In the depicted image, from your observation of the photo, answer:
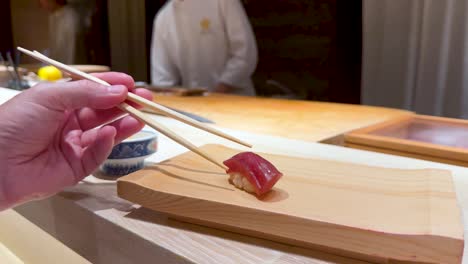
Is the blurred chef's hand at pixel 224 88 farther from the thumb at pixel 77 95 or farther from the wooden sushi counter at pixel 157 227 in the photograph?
the thumb at pixel 77 95

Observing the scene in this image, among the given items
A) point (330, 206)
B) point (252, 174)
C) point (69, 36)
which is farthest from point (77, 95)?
point (69, 36)

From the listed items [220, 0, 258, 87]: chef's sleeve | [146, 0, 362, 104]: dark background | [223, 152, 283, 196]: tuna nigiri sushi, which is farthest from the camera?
[220, 0, 258, 87]: chef's sleeve

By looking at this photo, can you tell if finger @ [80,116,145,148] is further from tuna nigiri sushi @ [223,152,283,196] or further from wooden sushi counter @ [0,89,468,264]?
tuna nigiri sushi @ [223,152,283,196]

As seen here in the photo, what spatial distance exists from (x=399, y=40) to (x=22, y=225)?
2697 millimetres

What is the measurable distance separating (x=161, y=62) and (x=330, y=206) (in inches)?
138

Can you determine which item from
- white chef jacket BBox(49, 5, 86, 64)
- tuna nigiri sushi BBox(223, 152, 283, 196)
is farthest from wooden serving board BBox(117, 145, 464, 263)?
white chef jacket BBox(49, 5, 86, 64)

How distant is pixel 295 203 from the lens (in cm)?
70

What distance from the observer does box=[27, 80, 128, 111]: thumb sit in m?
0.74

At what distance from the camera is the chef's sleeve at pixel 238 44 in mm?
3764

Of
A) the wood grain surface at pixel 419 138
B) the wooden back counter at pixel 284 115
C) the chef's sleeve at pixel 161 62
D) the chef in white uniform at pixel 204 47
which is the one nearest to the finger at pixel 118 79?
the wooden back counter at pixel 284 115

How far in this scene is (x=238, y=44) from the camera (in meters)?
3.83

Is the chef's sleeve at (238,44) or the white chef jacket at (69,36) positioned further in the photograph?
the white chef jacket at (69,36)

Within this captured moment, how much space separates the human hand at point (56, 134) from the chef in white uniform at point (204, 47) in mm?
2889

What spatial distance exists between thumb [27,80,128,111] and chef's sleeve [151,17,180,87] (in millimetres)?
3252
